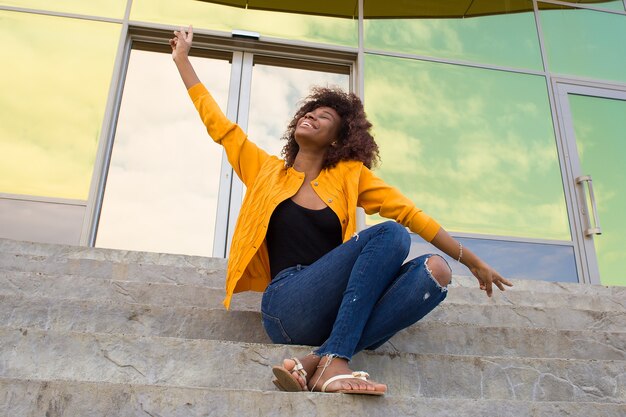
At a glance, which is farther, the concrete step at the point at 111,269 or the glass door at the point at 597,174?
the glass door at the point at 597,174

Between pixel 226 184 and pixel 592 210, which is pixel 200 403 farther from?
pixel 592 210

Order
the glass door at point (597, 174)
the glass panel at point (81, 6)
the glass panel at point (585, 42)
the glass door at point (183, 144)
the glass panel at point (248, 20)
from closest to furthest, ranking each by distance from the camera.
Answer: the glass door at point (183, 144) → the glass door at point (597, 174) → the glass panel at point (81, 6) → the glass panel at point (248, 20) → the glass panel at point (585, 42)

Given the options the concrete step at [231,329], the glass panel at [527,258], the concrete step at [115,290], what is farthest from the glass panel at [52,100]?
the glass panel at [527,258]

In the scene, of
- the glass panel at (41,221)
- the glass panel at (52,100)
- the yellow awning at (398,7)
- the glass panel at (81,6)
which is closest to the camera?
the glass panel at (41,221)

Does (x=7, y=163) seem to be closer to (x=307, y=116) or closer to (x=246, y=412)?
(x=307, y=116)

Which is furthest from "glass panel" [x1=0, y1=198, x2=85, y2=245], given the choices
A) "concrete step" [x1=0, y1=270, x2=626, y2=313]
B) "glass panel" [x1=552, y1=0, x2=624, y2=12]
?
"glass panel" [x1=552, y1=0, x2=624, y2=12]

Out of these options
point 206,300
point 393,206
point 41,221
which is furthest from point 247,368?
point 41,221

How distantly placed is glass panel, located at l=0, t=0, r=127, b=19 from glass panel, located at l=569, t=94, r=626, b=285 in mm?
4558

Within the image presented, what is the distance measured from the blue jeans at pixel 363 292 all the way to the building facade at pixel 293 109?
330 centimetres

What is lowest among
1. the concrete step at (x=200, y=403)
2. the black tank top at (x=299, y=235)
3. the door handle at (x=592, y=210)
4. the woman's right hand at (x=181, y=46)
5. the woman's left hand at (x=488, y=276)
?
the concrete step at (x=200, y=403)

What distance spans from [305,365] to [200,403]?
0.39m

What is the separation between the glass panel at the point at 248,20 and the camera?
6274mm

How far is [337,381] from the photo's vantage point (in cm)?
201

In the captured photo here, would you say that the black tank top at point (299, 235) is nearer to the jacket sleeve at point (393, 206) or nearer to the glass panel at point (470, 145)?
the jacket sleeve at point (393, 206)
